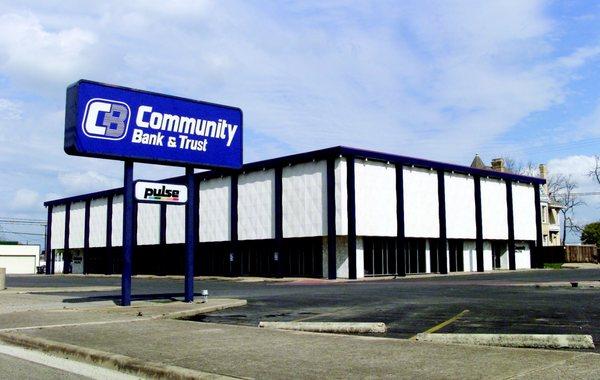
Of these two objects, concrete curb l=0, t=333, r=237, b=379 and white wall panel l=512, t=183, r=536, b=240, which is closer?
concrete curb l=0, t=333, r=237, b=379

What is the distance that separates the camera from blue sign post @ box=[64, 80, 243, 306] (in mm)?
17359

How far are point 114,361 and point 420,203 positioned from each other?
38.6 metres

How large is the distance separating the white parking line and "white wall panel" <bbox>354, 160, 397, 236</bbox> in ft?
102

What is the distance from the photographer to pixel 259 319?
14906 mm

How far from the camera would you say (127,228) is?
60.1 ft

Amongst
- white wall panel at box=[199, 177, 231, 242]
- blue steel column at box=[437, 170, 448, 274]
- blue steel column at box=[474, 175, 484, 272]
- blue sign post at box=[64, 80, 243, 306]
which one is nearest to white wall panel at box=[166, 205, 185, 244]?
white wall panel at box=[199, 177, 231, 242]

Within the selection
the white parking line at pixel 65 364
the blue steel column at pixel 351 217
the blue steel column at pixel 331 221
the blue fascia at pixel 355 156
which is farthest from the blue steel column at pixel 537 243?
the white parking line at pixel 65 364

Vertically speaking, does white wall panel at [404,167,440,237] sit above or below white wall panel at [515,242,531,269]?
above

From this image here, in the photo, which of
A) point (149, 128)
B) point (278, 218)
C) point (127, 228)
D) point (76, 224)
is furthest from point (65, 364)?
point (76, 224)

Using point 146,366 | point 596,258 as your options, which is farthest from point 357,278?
point 596,258

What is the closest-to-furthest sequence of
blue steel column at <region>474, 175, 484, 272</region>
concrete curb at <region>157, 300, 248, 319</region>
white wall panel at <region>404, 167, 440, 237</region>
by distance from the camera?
concrete curb at <region>157, 300, 248, 319</region> < white wall panel at <region>404, 167, 440, 237</region> < blue steel column at <region>474, 175, 484, 272</region>

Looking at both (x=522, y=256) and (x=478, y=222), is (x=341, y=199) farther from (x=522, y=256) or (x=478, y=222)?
(x=522, y=256)

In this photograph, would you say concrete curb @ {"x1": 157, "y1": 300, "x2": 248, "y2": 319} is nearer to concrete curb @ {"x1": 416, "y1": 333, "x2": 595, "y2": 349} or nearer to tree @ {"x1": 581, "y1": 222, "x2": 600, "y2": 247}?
concrete curb @ {"x1": 416, "y1": 333, "x2": 595, "y2": 349}

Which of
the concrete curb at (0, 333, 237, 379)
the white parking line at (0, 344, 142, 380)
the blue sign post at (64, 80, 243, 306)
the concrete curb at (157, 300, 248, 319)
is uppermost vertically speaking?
the blue sign post at (64, 80, 243, 306)
